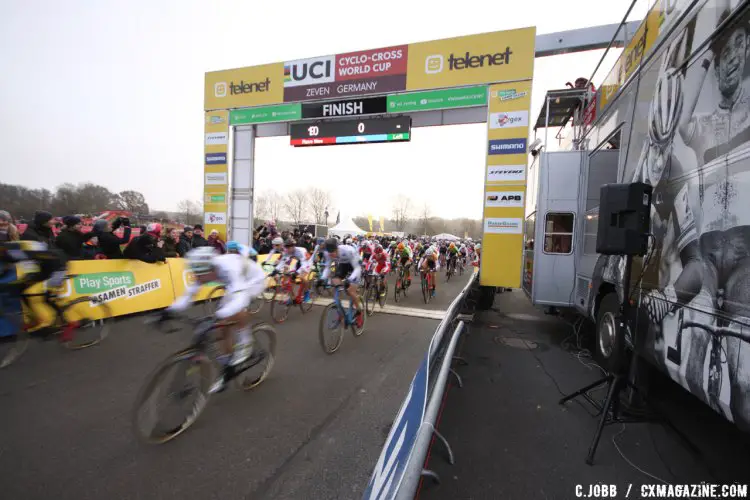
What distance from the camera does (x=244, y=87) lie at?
37.2 ft

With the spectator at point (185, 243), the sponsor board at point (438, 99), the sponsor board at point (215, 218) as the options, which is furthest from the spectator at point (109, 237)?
the sponsor board at point (438, 99)

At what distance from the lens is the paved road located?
2.38m

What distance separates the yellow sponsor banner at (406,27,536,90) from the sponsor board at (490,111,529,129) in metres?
0.91

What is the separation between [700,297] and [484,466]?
2132 millimetres

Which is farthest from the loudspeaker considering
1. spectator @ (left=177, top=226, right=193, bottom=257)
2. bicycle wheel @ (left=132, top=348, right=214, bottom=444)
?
spectator @ (left=177, top=226, right=193, bottom=257)

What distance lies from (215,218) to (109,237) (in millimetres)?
5900

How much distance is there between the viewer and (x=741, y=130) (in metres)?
2.22

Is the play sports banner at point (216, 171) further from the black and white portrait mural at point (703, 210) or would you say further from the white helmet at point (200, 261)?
the black and white portrait mural at point (703, 210)

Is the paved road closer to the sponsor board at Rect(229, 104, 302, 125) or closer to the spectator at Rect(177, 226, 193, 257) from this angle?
the spectator at Rect(177, 226, 193, 257)

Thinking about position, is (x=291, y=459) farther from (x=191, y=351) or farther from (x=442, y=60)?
(x=442, y=60)

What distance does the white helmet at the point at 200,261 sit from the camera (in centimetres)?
329

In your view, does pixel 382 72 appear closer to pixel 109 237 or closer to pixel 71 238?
pixel 109 237

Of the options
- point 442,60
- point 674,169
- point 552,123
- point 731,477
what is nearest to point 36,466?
point 731,477

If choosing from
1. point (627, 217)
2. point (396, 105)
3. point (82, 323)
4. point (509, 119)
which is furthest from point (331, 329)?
point (396, 105)
